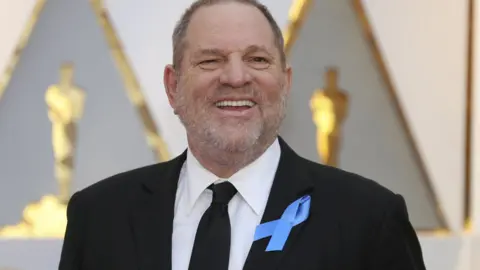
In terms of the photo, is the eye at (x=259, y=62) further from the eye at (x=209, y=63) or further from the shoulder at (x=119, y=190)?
the shoulder at (x=119, y=190)

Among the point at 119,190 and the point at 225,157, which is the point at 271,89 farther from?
the point at 119,190

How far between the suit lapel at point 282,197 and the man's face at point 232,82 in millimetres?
63

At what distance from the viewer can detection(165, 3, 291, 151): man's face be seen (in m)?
0.98

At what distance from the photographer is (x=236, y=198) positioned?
3.30 feet

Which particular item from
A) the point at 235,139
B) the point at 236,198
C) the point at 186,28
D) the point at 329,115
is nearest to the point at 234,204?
the point at 236,198

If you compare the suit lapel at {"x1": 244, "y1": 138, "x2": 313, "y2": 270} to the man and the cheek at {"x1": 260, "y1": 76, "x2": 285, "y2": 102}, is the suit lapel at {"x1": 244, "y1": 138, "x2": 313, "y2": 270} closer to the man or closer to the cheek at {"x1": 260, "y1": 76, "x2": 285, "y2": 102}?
the man

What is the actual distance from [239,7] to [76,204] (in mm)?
464

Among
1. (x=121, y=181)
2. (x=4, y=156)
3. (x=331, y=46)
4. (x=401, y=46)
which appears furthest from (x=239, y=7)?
(x=4, y=156)

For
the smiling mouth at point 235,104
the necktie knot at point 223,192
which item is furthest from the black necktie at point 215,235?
the smiling mouth at point 235,104

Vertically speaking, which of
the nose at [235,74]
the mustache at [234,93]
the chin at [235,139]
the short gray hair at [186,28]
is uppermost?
the short gray hair at [186,28]

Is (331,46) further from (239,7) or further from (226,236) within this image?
(226,236)

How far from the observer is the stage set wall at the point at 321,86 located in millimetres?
1585

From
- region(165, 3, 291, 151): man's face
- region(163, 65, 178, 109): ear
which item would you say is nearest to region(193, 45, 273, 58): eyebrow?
region(165, 3, 291, 151): man's face

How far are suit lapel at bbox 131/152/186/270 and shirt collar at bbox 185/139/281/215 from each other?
0.12 ft
